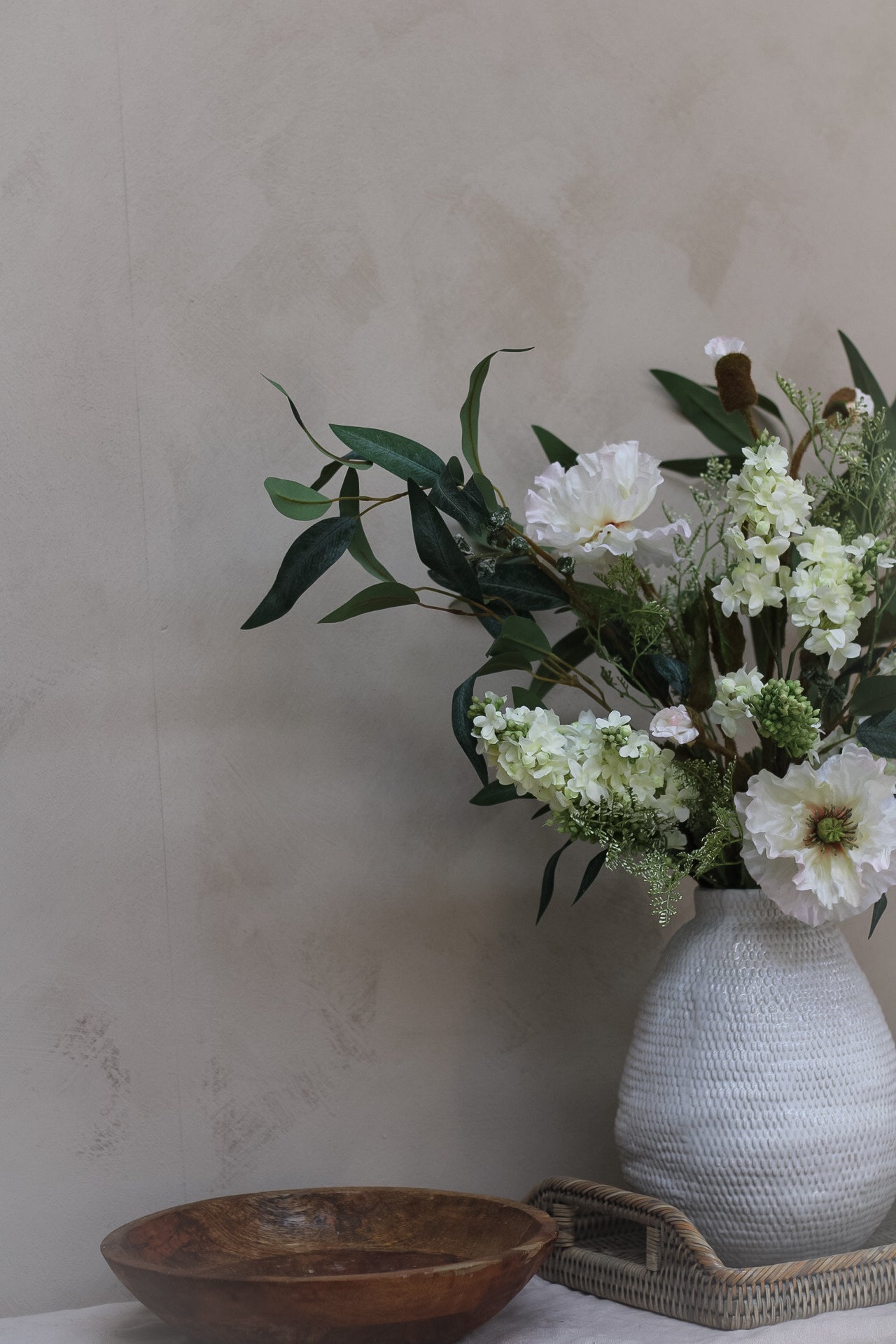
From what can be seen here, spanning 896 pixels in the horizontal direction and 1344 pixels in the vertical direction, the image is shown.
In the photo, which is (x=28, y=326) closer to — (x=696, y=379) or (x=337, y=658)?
(x=337, y=658)

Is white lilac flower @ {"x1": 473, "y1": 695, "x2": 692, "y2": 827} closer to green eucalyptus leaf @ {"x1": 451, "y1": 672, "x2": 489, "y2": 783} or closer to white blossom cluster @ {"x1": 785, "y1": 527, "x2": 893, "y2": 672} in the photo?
green eucalyptus leaf @ {"x1": 451, "y1": 672, "x2": 489, "y2": 783}

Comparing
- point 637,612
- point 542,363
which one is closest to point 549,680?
point 637,612

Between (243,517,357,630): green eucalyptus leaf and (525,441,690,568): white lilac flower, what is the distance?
15 centimetres

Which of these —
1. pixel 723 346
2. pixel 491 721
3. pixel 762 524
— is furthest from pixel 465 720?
pixel 723 346

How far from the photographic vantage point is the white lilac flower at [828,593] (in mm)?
841

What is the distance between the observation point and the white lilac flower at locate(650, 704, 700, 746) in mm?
831

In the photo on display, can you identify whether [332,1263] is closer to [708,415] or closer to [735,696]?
[735,696]

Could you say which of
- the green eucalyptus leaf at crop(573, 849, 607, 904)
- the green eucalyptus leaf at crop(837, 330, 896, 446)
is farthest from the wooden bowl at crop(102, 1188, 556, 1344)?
the green eucalyptus leaf at crop(837, 330, 896, 446)

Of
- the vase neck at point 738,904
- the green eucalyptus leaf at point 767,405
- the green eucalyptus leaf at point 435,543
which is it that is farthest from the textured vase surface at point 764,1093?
the green eucalyptus leaf at point 767,405

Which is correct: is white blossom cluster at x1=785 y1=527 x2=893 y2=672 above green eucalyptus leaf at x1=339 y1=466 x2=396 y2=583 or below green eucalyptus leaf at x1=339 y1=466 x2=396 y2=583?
below

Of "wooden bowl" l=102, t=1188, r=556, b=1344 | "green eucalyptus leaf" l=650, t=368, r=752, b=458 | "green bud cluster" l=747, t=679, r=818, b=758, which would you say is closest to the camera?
"wooden bowl" l=102, t=1188, r=556, b=1344

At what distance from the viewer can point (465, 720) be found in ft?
2.94

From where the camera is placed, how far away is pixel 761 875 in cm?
83

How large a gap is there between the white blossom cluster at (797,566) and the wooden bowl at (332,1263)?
464 millimetres
